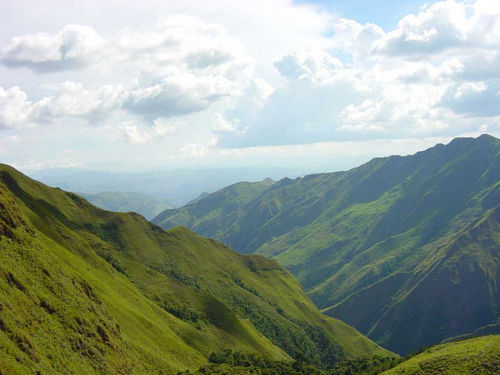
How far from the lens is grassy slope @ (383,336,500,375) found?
3962 inches

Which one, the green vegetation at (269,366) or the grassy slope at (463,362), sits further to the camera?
the green vegetation at (269,366)

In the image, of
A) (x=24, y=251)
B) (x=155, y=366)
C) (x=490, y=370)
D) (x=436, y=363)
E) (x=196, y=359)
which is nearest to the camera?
(x=490, y=370)

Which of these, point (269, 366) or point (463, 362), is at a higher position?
point (463, 362)

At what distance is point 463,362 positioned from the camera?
105 metres

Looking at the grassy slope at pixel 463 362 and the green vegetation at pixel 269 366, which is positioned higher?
the grassy slope at pixel 463 362

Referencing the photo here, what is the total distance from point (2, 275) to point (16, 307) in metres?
9.94

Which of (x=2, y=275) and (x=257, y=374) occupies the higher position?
(x=2, y=275)

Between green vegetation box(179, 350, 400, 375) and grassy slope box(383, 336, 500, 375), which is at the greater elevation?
grassy slope box(383, 336, 500, 375)

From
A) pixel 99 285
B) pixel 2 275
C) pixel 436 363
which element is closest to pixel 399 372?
pixel 436 363

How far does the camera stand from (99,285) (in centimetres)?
17938

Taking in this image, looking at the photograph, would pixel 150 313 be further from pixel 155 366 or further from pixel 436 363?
pixel 436 363

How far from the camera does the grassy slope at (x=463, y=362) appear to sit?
101 metres

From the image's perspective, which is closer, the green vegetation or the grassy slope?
the grassy slope

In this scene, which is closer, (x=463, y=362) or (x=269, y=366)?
(x=463, y=362)
